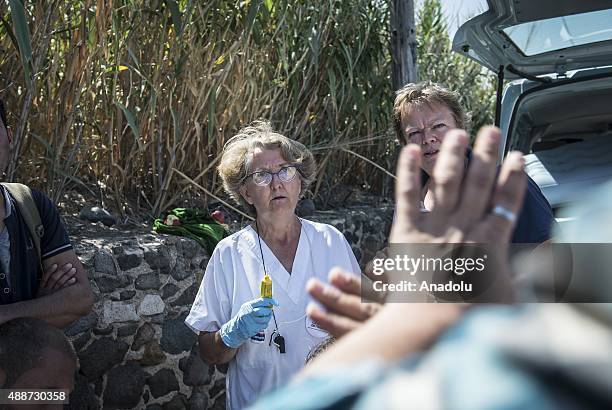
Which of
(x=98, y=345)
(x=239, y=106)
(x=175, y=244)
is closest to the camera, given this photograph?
(x=98, y=345)

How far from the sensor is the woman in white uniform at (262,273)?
2361 mm

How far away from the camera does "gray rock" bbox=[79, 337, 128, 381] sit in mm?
3439

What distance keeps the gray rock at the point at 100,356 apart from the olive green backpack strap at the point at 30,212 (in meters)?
0.80

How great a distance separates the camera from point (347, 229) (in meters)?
5.33

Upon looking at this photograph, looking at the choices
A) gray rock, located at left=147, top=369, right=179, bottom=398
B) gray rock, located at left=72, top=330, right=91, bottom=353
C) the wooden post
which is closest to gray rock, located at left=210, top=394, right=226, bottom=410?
gray rock, located at left=147, top=369, right=179, bottom=398

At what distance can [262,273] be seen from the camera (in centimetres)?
246

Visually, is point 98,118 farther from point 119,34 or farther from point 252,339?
point 252,339

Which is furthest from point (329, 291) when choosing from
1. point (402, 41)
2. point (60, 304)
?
point (402, 41)

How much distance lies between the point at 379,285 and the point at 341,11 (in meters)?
4.99

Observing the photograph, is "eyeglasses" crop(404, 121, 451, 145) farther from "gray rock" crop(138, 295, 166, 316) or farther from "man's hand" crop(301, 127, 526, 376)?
"man's hand" crop(301, 127, 526, 376)

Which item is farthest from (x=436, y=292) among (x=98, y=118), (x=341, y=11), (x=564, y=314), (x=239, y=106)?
(x=341, y=11)

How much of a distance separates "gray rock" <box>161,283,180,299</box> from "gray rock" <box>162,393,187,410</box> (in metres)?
0.47

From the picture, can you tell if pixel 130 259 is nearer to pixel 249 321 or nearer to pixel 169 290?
pixel 169 290

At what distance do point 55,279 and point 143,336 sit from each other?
3.25 ft
